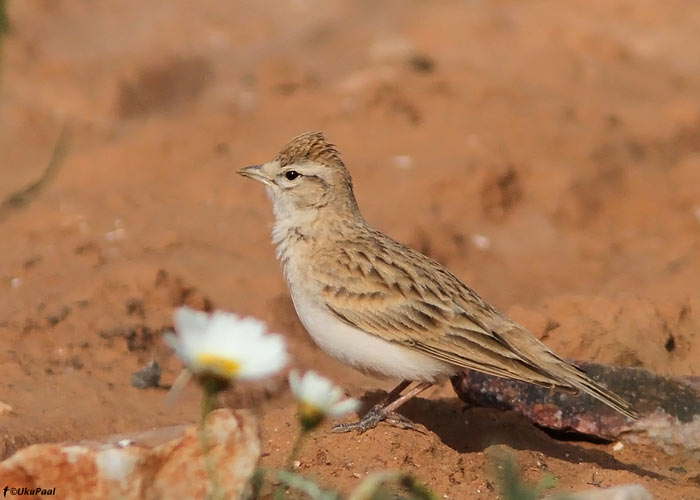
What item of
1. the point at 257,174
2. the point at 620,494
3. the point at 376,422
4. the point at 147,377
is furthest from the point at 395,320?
the point at 620,494

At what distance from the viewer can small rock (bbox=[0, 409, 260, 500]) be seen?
371 cm

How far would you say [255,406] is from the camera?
262 inches

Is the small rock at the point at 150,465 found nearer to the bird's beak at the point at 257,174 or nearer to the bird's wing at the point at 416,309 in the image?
the bird's wing at the point at 416,309

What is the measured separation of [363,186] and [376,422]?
4.54 metres

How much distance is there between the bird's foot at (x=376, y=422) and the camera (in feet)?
17.6

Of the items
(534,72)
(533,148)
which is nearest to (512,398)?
(533,148)

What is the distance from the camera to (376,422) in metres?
5.38

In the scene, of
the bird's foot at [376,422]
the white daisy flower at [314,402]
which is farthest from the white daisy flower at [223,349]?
the bird's foot at [376,422]

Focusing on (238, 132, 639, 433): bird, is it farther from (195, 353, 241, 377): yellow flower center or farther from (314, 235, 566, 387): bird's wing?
(195, 353, 241, 377): yellow flower center

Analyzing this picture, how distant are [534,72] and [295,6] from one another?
3.72 m

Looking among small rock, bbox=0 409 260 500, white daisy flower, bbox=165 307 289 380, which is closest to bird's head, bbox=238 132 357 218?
small rock, bbox=0 409 260 500

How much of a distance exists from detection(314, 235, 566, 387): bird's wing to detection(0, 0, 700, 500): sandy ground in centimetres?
45

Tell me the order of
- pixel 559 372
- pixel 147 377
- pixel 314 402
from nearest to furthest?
pixel 314 402 → pixel 559 372 → pixel 147 377

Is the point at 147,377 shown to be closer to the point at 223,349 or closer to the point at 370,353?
the point at 370,353
